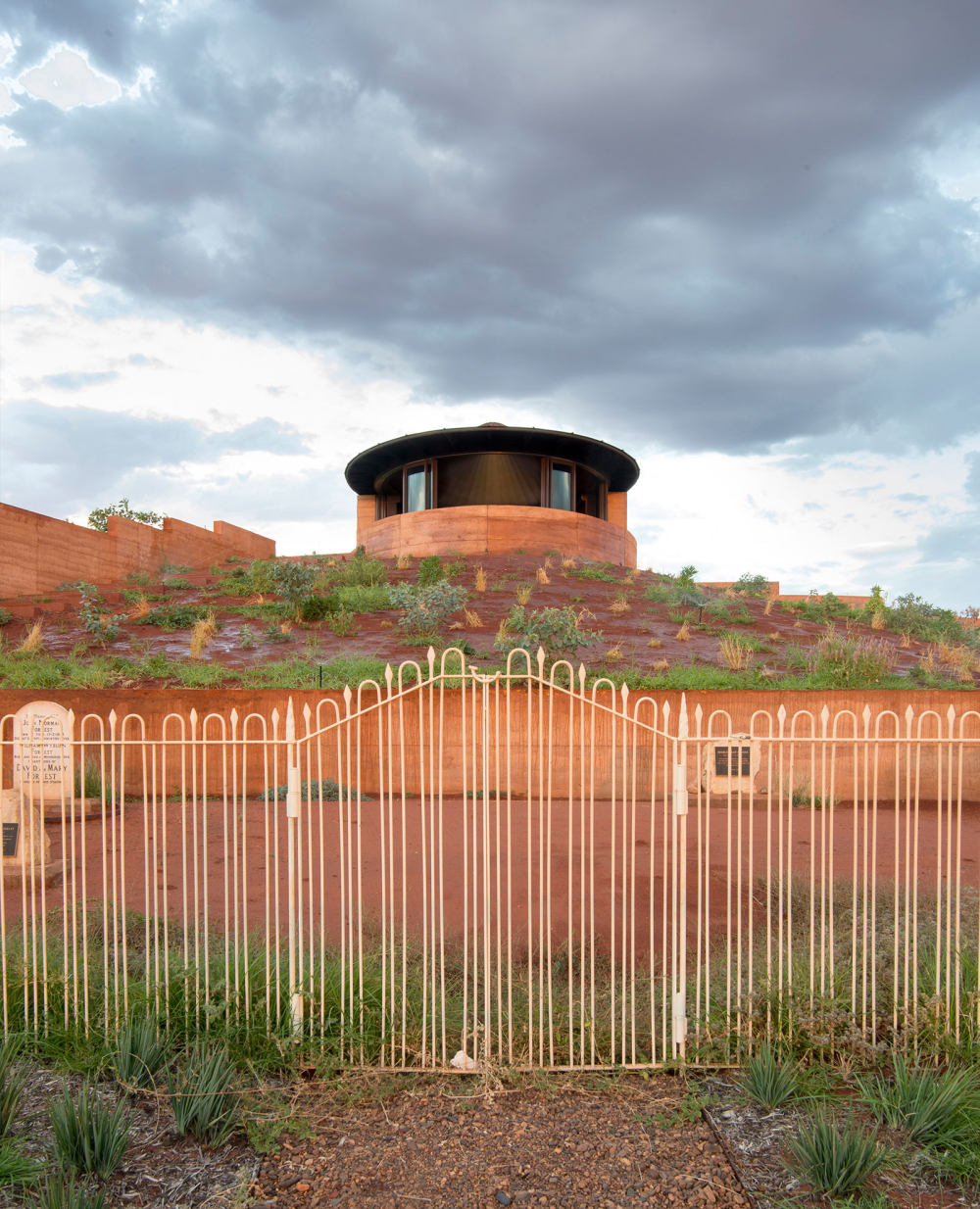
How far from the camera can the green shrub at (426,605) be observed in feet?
52.5

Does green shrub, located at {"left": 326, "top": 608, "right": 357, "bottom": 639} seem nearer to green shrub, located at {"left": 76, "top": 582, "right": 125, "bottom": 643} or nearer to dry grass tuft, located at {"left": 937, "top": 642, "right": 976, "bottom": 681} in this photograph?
green shrub, located at {"left": 76, "top": 582, "right": 125, "bottom": 643}

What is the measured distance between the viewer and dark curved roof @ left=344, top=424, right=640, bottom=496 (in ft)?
90.4

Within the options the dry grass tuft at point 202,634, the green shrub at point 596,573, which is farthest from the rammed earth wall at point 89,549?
the green shrub at point 596,573

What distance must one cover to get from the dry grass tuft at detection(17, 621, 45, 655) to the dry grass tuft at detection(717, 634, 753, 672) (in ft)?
42.0

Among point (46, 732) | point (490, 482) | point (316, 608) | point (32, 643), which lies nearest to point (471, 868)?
point (46, 732)

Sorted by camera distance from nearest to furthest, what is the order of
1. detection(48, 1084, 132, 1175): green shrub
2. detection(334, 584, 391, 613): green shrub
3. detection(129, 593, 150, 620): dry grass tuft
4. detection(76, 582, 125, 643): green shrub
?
detection(48, 1084, 132, 1175): green shrub, detection(76, 582, 125, 643): green shrub, detection(129, 593, 150, 620): dry grass tuft, detection(334, 584, 391, 613): green shrub

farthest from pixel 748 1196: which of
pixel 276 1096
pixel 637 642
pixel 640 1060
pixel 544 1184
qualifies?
pixel 637 642

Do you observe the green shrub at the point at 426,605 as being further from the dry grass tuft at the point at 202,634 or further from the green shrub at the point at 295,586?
the dry grass tuft at the point at 202,634

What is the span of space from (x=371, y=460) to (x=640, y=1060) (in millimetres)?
28085

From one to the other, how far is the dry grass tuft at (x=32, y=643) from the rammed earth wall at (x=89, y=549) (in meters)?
6.58

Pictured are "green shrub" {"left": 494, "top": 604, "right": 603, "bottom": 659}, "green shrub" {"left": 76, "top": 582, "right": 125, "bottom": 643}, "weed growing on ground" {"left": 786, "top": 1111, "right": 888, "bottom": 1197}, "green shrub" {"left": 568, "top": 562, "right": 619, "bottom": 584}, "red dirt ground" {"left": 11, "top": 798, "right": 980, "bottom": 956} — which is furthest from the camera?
"green shrub" {"left": 568, "top": 562, "right": 619, "bottom": 584}

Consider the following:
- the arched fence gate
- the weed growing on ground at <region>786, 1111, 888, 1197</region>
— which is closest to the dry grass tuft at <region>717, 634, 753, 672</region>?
the arched fence gate

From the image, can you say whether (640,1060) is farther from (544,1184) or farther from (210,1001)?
(210,1001)

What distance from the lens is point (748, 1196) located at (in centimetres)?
331
